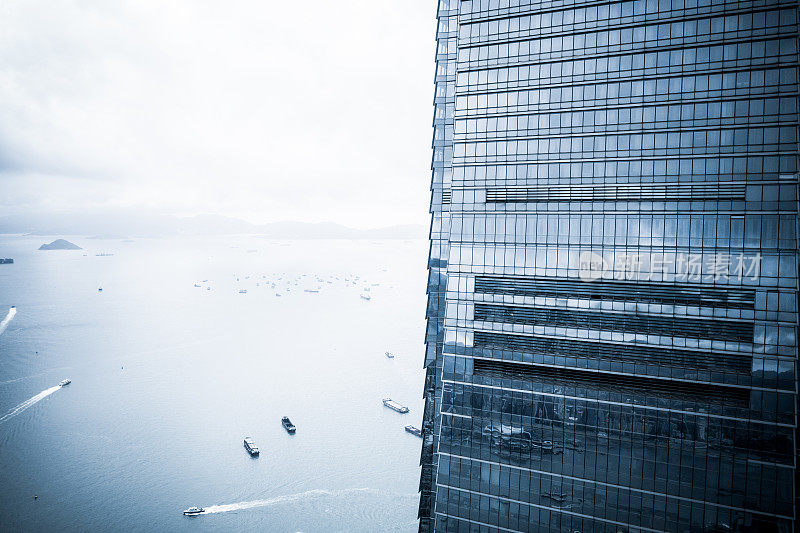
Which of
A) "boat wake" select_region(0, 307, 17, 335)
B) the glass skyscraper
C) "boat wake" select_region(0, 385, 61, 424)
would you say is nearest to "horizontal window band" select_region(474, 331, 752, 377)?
the glass skyscraper

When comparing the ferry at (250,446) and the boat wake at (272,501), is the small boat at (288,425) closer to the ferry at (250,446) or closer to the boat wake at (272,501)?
the ferry at (250,446)

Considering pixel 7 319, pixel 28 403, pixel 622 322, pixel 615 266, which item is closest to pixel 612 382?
pixel 622 322

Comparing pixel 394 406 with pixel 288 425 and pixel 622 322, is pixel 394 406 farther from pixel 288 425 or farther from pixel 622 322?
pixel 622 322

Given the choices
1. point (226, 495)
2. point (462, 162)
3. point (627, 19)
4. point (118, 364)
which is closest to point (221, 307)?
point (118, 364)

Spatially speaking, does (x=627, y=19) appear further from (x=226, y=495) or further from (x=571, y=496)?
(x=226, y=495)

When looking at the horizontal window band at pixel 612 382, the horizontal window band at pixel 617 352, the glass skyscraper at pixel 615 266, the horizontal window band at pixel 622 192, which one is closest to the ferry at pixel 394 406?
the glass skyscraper at pixel 615 266
